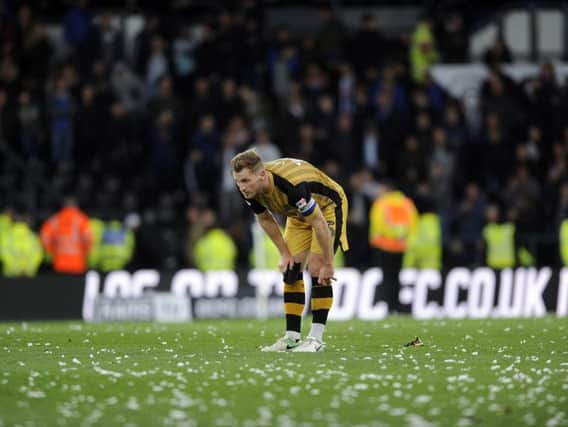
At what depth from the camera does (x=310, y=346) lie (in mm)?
13000

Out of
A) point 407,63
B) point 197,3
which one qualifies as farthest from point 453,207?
point 197,3

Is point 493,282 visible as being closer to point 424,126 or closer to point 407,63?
point 424,126

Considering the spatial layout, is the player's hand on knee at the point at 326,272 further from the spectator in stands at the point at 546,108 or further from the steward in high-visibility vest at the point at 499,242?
the spectator in stands at the point at 546,108

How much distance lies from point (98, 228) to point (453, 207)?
267 inches

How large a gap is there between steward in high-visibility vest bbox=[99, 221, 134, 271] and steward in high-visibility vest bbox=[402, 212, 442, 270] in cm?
504

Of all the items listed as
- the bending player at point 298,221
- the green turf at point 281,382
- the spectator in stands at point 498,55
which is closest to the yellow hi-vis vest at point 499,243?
the spectator in stands at point 498,55

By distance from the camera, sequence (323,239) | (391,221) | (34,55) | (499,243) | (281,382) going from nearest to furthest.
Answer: (281,382)
(323,239)
(391,221)
(499,243)
(34,55)

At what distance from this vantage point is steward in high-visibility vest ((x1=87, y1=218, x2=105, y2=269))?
82.7ft

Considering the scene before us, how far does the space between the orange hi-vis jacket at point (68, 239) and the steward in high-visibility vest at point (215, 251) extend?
6.60ft

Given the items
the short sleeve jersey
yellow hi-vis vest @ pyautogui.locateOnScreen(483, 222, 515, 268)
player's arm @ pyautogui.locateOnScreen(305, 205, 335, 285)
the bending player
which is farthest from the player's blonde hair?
yellow hi-vis vest @ pyautogui.locateOnScreen(483, 222, 515, 268)

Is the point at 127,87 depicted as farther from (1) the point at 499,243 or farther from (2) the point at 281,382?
(2) the point at 281,382

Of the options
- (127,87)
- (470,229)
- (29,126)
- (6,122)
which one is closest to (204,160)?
(127,87)

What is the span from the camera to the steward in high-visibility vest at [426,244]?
82.7 ft

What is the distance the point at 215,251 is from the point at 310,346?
12.0m
